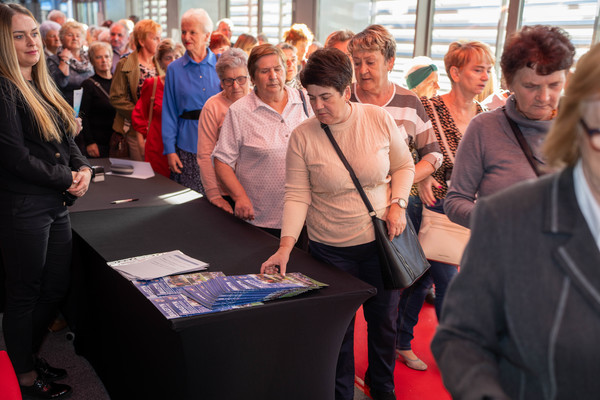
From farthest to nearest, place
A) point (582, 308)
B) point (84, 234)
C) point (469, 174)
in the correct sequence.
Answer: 1. point (84, 234)
2. point (469, 174)
3. point (582, 308)

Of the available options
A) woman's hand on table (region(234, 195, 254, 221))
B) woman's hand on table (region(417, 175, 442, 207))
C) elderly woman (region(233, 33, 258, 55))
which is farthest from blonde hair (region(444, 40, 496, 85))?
elderly woman (region(233, 33, 258, 55))

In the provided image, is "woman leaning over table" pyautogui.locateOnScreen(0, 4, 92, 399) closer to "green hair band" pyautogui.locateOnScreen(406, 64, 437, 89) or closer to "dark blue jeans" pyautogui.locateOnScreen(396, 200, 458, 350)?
"dark blue jeans" pyautogui.locateOnScreen(396, 200, 458, 350)

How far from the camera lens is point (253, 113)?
8.91 feet

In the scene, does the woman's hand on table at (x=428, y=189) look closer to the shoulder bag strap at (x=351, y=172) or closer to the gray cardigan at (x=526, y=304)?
the shoulder bag strap at (x=351, y=172)

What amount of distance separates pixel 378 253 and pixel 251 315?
688 millimetres

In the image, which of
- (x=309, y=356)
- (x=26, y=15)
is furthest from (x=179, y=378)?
(x=26, y=15)

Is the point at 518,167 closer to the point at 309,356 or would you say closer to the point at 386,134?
the point at 386,134

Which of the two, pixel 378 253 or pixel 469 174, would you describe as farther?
pixel 378 253

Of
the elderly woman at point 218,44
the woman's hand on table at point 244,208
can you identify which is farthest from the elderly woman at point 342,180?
the elderly woman at point 218,44

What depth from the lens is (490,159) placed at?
1.84 meters

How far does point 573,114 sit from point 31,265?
84.4 inches

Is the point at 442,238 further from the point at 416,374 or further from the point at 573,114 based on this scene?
the point at 573,114

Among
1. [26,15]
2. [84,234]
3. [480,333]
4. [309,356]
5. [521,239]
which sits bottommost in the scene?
[309,356]

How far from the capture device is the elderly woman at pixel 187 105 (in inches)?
148
